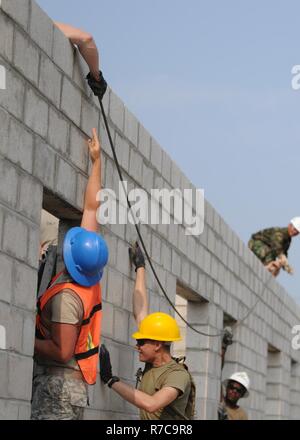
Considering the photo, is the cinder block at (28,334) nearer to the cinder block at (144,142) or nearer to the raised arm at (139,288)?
the raised arm at (139,288)

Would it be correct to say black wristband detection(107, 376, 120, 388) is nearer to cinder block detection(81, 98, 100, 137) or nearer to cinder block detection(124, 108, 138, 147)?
cinder block detection(81, 98, 100, 137)

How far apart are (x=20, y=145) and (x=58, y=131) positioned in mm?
761

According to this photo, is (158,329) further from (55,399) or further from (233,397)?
(233,397)

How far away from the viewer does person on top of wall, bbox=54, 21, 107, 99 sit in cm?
735

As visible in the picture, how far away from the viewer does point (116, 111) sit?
8.46 meters

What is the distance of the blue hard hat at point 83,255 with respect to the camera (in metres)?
7.09

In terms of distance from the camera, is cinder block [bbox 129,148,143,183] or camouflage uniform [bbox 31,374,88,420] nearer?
camouflage uniform [bbox 31,374,88,420]

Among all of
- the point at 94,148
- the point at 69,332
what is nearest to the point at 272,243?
the point at 94,148

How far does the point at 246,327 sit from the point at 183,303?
114cm

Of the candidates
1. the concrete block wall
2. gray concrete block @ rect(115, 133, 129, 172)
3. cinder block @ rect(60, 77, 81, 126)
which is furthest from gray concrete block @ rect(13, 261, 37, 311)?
gray concrete block @ rect(115, 133, 129, 172)

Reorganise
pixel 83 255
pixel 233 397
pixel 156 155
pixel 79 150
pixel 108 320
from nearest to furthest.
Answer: pixel 83 255 < pixel 79 150 < pixel 108 320 < pixel 156 155 < pixel 233 397

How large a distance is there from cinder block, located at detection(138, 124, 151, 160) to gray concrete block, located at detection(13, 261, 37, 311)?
2695mm

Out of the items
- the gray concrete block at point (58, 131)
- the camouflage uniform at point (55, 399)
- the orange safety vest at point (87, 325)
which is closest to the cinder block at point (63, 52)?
the gray concrete block at point (58, 131)

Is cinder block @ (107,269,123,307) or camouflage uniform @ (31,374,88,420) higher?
cinder block @ (107,269,123,307)
